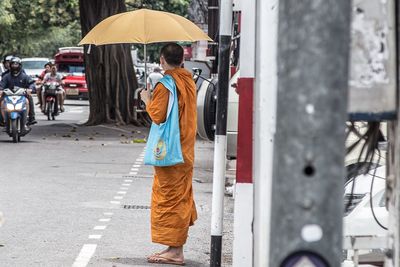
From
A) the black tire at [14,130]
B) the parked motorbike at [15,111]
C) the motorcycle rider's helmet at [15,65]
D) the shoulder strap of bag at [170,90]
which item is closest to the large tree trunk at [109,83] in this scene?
the motorcycle rider's helmet at [15,65]

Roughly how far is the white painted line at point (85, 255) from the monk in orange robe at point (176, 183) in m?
0.51

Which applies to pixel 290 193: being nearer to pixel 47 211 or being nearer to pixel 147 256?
pixel 147 256

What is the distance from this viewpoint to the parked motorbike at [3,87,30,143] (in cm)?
2097

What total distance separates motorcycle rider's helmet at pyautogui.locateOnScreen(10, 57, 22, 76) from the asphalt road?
1.44 m

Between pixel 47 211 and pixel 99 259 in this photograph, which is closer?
pixel 99 259

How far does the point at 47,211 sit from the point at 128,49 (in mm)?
16395

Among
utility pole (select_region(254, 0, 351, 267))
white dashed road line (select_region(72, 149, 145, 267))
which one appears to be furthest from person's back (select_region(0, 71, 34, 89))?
utility pole (select_region(254, 0, 351, 267))

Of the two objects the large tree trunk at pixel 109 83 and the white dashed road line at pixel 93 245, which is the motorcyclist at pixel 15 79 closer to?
the large tree trunk at pixel 109 83

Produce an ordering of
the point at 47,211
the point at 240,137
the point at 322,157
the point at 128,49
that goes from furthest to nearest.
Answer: the point at 128,49
the point at 47,211
the point at 240,137
the point at 322,157

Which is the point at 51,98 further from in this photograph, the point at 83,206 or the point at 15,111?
the point at 83,206

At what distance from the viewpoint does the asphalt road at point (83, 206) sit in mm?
9102

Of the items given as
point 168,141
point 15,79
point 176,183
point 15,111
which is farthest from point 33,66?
point 168,141

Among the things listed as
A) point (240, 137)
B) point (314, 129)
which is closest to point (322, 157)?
point (314, 129)

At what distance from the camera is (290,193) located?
2209 mm
